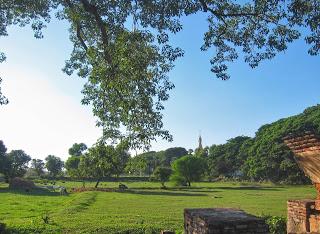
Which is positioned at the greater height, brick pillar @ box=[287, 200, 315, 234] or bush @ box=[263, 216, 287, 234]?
brick pillar @ box=[287, 200, 315, 234]

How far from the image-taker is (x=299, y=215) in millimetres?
10781

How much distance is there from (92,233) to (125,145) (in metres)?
7.83

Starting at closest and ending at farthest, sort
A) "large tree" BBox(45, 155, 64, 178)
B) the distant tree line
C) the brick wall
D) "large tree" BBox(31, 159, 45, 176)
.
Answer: the brick wall → the distant tree line → "large tree" BBox(45, 155, 64, 178) → "large tree" BBox(31, 159, 45, 176)

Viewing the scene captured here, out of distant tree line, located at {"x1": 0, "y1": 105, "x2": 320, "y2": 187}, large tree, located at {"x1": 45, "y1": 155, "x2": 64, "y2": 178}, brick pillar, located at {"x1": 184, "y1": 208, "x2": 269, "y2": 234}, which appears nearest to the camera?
brick pillar, located at {"x1": 184, "y1": 208, "x2": 269, "y2": 234}

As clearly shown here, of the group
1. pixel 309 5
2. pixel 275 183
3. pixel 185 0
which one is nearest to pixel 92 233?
pixel 185 0

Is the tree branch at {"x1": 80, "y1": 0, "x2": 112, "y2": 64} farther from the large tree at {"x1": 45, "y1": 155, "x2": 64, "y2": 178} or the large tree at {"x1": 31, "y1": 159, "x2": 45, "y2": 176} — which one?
the large tree at {"x1": 31, "y1": 159, "x2": 45, "y2": 176}

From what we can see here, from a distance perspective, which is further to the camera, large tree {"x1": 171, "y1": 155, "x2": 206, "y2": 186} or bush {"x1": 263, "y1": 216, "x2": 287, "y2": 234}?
large tree {"x1": 171, "y1": 155, "x2": 206, "y2": 186}

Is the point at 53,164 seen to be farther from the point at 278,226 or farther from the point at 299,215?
the point at 299,215

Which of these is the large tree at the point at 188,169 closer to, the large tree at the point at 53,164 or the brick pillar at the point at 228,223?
the large tree at the point at 53,164

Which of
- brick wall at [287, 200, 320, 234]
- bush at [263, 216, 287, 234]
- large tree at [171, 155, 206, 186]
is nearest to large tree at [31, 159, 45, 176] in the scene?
large tree at [171, 155, 206, 186]

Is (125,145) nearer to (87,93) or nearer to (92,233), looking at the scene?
(87,93)

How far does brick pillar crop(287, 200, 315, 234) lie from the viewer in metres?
10.5

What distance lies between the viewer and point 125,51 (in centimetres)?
1199

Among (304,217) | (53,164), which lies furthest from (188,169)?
(304,217)
